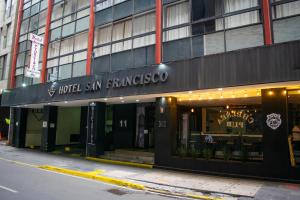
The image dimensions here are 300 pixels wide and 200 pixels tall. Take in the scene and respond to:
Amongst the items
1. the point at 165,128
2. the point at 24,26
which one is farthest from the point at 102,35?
the point at 24,26

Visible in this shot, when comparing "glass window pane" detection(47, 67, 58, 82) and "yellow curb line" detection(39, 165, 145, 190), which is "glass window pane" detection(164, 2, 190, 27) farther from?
"glass window pane" detection(47, 67, 58, 82)

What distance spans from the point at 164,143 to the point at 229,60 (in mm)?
5550

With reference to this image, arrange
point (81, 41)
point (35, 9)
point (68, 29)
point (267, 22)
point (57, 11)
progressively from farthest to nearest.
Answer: point (35, 9) → point (57, 11) → point (68, 29) → point (81, 41) → point (267, 22)

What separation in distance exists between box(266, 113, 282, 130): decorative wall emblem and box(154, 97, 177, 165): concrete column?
4.86 metres

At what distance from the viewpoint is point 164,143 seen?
14.2m

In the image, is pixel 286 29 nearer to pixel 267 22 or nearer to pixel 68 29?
pixel 267 22

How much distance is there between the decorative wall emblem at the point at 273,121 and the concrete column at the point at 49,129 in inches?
709

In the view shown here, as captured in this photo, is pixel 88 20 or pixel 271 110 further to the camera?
pixel 88 20

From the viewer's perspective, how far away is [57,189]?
9422mm

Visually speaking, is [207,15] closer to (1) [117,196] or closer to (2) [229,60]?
(2) [229,60]

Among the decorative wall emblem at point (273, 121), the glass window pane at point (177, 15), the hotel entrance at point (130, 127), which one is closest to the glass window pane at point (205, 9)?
the glass window pane at point (177, 15)

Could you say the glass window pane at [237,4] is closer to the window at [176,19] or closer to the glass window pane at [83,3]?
the window at [176,19]

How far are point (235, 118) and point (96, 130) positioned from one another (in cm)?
941

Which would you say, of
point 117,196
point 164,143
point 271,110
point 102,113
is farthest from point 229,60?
point 102,113
